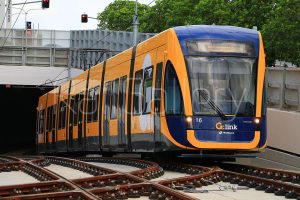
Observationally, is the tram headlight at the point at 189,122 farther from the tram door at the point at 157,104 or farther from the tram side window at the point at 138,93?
the tram side window at the point at 138,93

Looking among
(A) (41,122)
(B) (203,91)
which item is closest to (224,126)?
(B) (203,91)

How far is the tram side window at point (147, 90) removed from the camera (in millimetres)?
15117

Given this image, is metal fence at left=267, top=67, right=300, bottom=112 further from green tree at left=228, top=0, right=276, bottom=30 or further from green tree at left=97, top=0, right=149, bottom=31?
green tree at left=97, top=0, right=149, bottom=31

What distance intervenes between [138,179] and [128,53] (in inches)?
291

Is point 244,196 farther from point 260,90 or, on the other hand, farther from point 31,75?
point 31,75

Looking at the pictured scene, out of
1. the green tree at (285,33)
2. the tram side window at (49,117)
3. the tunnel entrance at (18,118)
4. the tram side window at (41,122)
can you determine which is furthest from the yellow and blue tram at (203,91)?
the tunnel entrance at (18,118)

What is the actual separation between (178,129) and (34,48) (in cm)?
4738

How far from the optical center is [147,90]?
1532 centimetres

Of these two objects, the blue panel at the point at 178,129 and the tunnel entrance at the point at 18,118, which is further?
the tunnel entrance at the point at 18,118

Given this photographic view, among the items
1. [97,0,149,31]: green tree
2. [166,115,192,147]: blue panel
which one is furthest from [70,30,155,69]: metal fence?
[166,115,192,147]: blue panel

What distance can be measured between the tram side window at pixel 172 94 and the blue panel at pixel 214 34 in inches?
27.8

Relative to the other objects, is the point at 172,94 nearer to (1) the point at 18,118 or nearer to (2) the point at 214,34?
(2) the point at 214,34

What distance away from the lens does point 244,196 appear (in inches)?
376

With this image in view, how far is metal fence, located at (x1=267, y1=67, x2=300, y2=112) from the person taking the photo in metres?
17.9
